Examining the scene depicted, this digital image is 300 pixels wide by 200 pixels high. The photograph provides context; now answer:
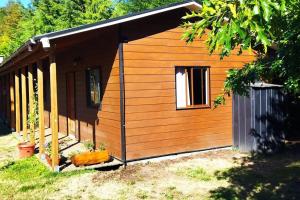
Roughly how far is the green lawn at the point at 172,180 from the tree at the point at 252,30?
324cm

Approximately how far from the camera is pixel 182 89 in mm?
10969

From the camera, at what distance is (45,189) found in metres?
8.04

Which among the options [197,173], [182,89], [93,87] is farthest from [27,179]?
[182,89]

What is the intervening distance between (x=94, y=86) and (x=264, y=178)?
5913 mm

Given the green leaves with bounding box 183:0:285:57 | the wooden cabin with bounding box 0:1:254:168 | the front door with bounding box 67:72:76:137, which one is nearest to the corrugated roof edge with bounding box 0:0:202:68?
the wooden cabin with bounding box 0:1:254:168

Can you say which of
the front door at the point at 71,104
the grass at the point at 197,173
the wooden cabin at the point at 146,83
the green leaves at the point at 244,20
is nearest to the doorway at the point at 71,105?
the front door at the point at 71,104

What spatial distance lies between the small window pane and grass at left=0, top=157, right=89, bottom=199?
258 centimetres

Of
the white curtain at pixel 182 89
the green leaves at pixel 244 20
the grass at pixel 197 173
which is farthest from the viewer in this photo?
the white curtain at pixel 182 89

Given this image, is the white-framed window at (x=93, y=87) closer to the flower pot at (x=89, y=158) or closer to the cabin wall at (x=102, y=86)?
the cabin wall at (x=102, y=86)

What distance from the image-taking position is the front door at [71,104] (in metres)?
14.4

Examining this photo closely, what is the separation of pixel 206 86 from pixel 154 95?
74.0 inches

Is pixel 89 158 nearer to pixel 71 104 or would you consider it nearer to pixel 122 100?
pixel 122 100

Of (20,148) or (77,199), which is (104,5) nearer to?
(20,148)

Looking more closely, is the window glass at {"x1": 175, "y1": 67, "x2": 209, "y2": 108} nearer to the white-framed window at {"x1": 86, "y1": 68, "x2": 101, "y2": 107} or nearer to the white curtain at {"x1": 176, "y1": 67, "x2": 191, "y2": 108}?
the white curtain at {"x1": 176, "y1": 67, "x2": 191, "y2": 108}
